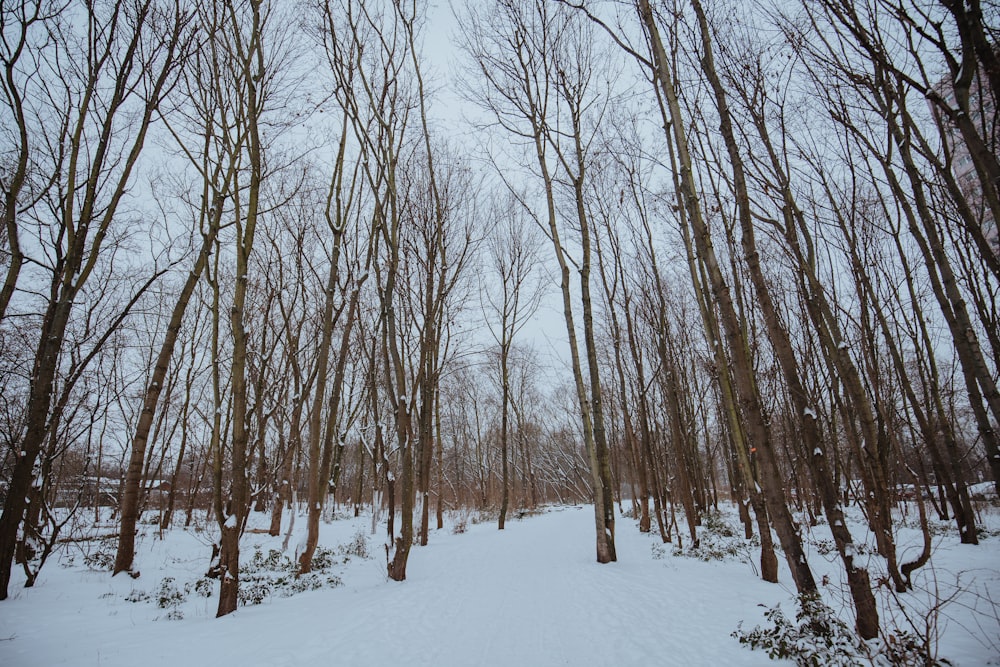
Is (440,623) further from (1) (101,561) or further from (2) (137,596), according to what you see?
(1) (101,561)

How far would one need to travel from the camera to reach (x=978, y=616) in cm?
366

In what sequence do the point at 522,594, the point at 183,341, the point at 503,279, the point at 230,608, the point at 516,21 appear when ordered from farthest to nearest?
the point at 503,279, the point at 183,341, the point at 516,21, the point at 522,594, the point at 230,608

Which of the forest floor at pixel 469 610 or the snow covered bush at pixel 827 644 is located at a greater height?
the snow covered bush at pixel 827 644

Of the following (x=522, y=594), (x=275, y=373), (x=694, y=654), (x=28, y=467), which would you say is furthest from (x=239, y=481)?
(x=275, y=373)

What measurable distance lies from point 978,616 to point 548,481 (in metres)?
35.3

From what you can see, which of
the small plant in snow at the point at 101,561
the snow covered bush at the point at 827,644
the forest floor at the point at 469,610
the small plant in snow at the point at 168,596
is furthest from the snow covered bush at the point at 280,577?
the snow covered bush at the point at 827,644

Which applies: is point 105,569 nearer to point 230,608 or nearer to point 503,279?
point 230,608

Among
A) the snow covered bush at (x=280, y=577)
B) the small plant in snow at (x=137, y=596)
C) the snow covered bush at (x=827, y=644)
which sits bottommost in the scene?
the snow covered bush at (x=280, y=577)

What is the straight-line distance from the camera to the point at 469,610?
4.76m

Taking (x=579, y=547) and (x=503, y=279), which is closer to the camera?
(x=579, y=547)

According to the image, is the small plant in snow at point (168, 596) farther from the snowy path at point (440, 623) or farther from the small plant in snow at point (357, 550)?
the small plant in snow at point (357, 550)

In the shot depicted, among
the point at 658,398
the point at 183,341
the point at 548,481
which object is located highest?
the point at 183,341

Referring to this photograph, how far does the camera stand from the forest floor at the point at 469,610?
3385mm

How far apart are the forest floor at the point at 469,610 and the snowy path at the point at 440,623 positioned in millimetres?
22
